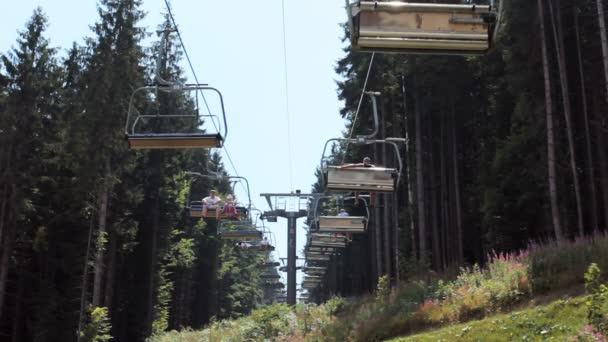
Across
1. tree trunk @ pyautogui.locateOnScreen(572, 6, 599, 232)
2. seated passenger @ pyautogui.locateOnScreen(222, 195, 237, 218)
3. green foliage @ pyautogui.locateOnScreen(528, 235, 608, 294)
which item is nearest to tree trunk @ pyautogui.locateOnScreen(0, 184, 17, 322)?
seated passenger @ pyautogui.locateOnScreen(222, 195, 237, 218)

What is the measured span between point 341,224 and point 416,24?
18170mm

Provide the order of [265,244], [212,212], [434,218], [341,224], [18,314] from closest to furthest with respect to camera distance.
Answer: [212,212] → [341,224] → [18,314] → [434,218] → [265,244]

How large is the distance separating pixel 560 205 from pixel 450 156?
12.0 m

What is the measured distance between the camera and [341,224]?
24844 millimetres

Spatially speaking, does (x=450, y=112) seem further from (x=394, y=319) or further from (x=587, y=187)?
(x=394, y=319)

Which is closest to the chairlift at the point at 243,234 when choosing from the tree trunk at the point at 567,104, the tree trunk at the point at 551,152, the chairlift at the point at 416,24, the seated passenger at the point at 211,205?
the seated passenger at the point at 211,205

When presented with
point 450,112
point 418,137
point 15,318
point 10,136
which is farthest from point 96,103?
point 450,112

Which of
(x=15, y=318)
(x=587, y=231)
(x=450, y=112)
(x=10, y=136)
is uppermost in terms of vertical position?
(x=450, y=112)

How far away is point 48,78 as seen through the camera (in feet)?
106

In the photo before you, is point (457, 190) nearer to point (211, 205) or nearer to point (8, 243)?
point (211, 205)

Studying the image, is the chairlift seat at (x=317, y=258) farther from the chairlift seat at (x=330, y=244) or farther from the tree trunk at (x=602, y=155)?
the tree trunk at (x=602, y=155)

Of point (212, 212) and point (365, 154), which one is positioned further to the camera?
point (365, 154)

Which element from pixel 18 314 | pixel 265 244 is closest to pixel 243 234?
pixel 265 244

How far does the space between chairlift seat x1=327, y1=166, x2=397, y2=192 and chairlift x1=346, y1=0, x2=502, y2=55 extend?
890 centimetres
